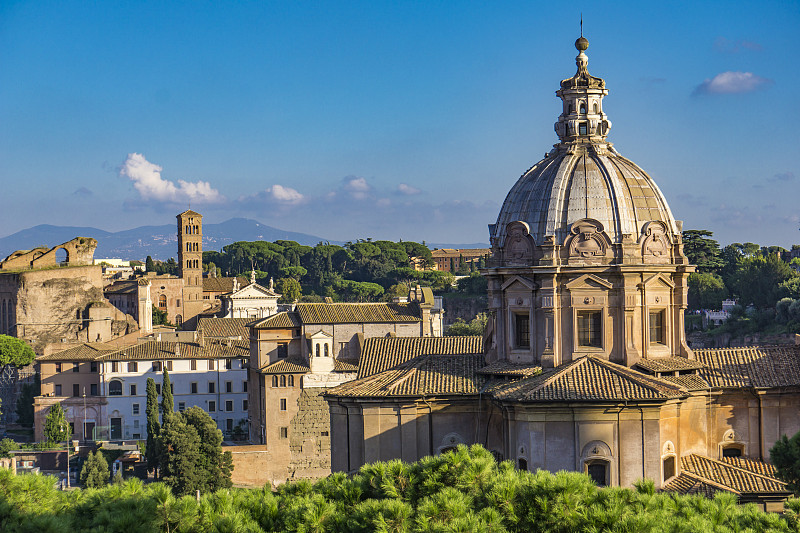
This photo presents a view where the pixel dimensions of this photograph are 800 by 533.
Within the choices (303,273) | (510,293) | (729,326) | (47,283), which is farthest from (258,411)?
(303,273)

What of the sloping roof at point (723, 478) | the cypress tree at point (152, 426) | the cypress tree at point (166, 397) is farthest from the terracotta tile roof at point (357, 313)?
the sloping roof at point (723, 478)

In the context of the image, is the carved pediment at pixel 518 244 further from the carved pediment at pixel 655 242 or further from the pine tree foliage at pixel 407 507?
the pine tree foliage at pixel 407 507

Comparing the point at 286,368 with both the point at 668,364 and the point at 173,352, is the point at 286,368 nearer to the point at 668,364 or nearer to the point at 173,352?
the point at 173,352

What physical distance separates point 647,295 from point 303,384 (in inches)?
928

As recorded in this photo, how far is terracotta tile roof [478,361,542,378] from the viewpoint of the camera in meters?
25.3

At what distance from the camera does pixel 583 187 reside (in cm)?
2603

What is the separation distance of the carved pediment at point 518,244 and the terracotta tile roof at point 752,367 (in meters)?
4.85

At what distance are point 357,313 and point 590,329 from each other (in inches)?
1040

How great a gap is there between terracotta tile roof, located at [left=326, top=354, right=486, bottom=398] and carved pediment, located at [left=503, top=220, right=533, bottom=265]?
289 centimetres

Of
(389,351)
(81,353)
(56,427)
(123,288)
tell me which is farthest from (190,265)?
(389,351)

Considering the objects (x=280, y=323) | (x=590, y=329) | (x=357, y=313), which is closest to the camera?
(x=590, y=329)

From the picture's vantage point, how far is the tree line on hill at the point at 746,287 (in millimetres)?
71250

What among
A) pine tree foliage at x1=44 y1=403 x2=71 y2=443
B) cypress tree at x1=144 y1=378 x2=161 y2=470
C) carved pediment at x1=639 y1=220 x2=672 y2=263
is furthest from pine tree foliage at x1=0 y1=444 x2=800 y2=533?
pine tree foliage at x1=44 y1=403 x2=71 y2=443

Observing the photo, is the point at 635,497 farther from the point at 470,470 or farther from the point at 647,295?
the point at 647,295
